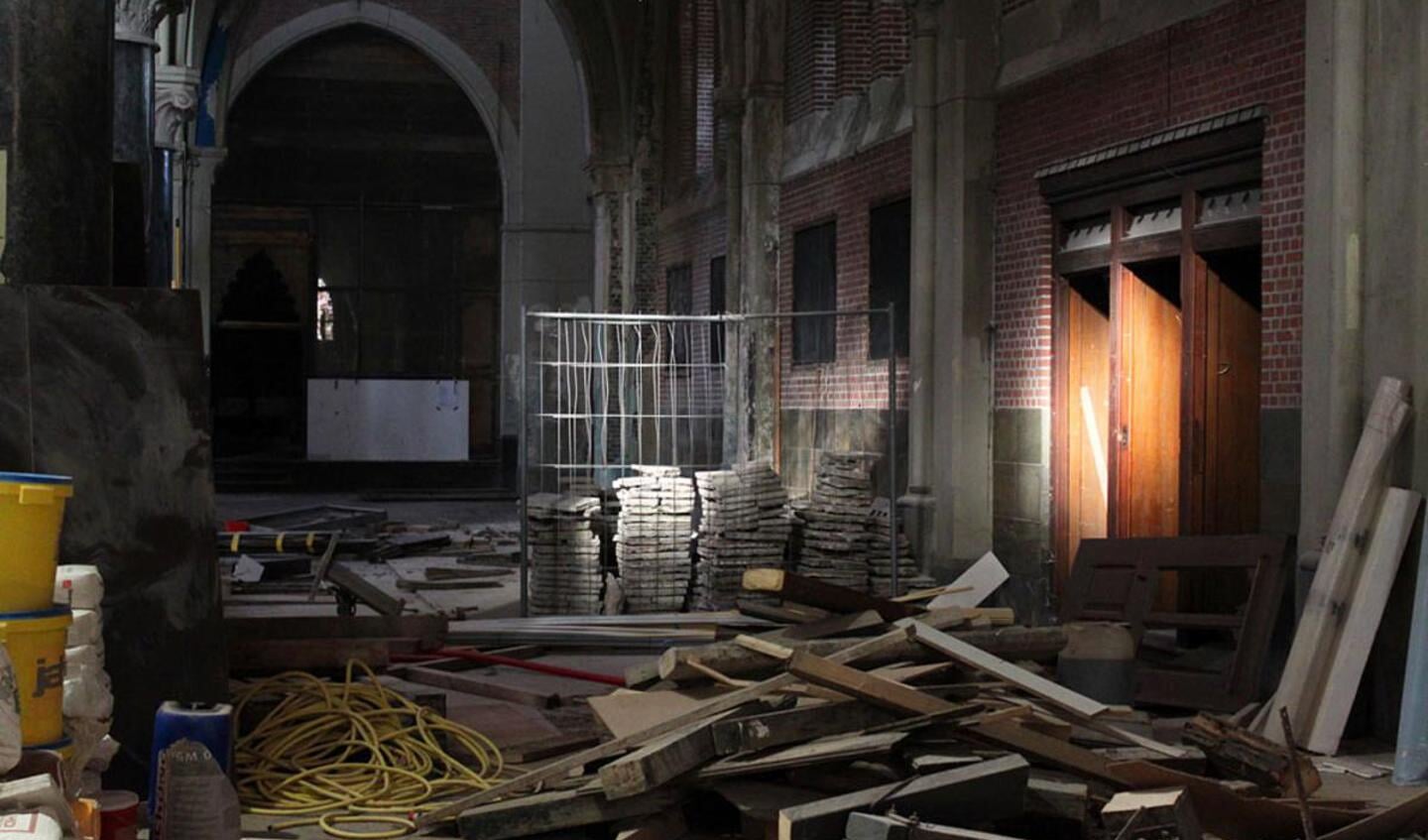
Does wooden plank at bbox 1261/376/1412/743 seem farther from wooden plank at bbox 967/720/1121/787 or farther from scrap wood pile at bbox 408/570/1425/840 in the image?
wooden plank at bbox 967/720/1121/787

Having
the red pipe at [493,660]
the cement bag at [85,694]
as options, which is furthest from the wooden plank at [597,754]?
the red pipe at [493,660]

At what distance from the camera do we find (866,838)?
5777 millimetres

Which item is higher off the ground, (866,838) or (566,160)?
(566,160)

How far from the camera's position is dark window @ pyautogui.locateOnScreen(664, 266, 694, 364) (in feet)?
74.8

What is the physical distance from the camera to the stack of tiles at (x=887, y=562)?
14.3 meters

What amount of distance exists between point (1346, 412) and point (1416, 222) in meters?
1.00

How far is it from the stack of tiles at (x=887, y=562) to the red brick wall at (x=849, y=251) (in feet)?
5.26

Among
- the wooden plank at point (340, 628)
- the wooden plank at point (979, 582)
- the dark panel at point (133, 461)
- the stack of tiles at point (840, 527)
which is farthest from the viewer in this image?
the stack of tiles at point (840, 527)

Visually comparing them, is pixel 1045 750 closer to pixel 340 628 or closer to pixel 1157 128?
pixel 340 628

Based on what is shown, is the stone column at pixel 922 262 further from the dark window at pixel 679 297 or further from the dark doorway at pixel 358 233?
the dark doorway at pixel 358 233

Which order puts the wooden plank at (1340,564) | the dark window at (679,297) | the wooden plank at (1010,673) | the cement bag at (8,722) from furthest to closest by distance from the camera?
the dark window at (679,297), the wooden plank at (1340,564), the wooden plank at (1010,673), the cement bag at (8,722)

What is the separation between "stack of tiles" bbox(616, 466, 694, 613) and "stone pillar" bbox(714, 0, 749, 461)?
5.57m

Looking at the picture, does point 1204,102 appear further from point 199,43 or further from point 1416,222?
point 199,43

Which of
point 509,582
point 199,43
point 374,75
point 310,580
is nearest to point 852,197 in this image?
point 509,582
